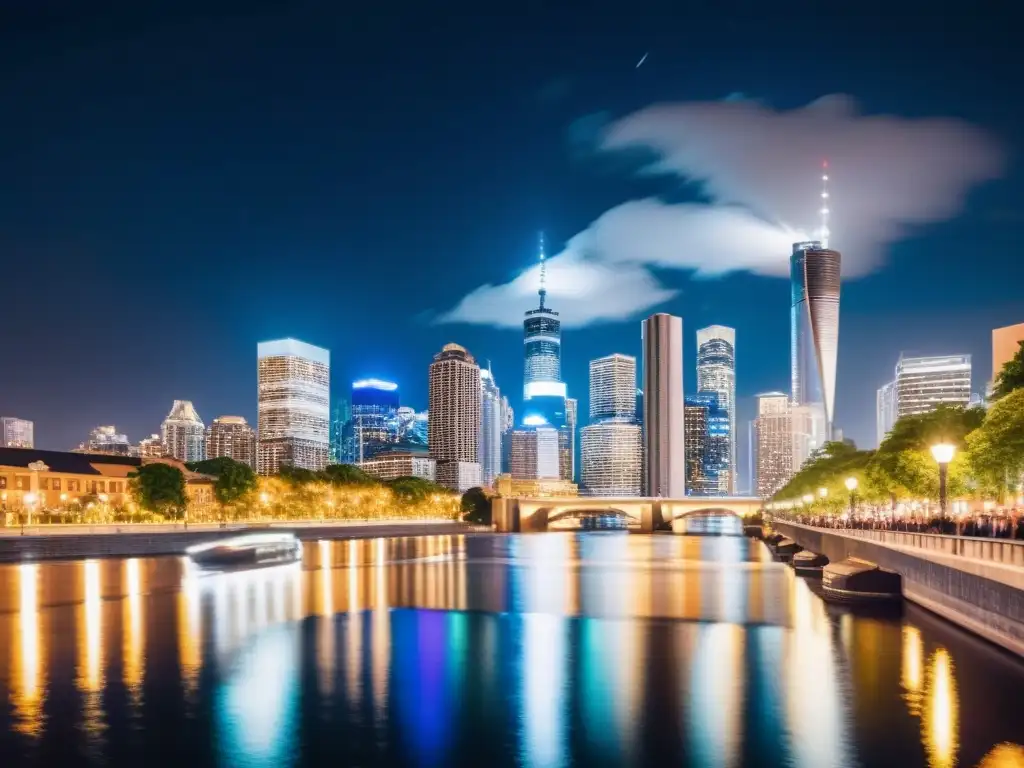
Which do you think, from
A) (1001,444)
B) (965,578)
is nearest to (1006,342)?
(1001,444)

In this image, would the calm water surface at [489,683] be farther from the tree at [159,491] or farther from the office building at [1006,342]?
the office building at [1006,342]

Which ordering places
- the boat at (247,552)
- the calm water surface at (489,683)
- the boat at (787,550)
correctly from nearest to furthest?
the calm water surface at (489,683) → the boat at (247,552) → the boat at (787,550)

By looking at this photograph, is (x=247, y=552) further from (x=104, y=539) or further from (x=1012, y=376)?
(x=1012, y=376)

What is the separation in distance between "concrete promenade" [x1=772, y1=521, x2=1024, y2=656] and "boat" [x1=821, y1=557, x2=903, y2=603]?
69 cm

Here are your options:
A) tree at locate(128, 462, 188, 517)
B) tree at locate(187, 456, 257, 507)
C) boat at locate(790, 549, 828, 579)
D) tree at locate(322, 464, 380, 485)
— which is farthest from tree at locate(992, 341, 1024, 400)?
tree at locate(322, 464, 380, 485)

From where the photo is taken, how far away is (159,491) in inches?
5010

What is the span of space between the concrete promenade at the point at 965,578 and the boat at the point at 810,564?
15.9 metres

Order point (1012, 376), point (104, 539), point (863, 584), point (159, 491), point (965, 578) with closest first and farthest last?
point (965, 578) → point (863, 584) → point (1012, 376) → point (104, 539) → point (159, 491)

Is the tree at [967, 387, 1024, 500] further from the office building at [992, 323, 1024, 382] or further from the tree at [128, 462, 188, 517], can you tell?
the tree at [128, 462, 188, 517]

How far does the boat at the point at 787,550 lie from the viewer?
99.9 m

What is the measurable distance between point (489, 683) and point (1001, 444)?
1619 inches

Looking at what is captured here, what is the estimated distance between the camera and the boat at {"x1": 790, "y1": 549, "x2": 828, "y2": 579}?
74.8 metres

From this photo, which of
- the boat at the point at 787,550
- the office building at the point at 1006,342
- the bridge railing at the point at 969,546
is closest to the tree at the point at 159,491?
the boat at the point at 787,550

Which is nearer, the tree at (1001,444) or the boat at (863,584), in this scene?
the boat at (863,584)
